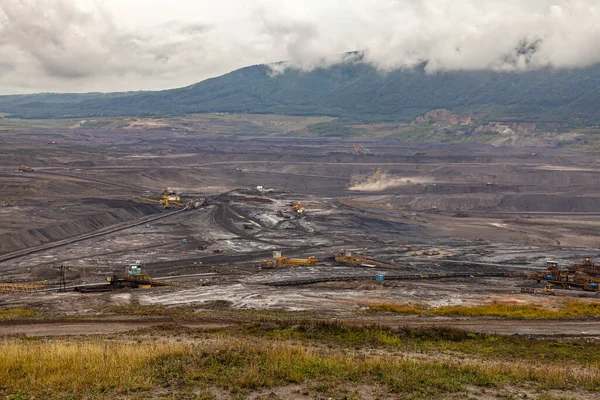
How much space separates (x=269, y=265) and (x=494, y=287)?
25.1 meters

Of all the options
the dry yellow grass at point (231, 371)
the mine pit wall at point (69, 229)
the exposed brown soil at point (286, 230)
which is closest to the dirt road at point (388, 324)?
the exposed brown soil at point (286, 230)

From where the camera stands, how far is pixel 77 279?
62.8 meters

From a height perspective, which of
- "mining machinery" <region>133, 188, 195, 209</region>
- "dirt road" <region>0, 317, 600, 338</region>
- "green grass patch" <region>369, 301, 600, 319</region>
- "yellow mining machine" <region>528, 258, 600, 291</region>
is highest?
"mining machinery" <region>133, 188, 195, 209</region>

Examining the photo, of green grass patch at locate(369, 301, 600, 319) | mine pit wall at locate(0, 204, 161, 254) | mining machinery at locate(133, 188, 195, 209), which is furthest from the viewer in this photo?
mining machinery at locate(133, 188, 195, 209)

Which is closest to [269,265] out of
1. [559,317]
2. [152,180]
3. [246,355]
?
[559,317]

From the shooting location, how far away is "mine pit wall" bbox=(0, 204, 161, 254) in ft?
262

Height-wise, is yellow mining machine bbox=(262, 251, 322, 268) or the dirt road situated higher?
the dirt road

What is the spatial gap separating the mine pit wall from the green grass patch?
180ft

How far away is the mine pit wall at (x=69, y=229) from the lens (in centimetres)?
7981

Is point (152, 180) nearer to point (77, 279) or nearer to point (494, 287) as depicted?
point (77, 279)

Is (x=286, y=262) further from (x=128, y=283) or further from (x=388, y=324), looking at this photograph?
(x=388, y=324)

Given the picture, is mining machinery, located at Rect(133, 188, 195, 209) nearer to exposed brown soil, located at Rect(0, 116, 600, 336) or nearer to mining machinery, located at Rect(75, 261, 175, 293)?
exposed brown soil, located at Rect(0, 116, 600, 336)

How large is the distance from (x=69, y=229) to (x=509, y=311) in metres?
69.5

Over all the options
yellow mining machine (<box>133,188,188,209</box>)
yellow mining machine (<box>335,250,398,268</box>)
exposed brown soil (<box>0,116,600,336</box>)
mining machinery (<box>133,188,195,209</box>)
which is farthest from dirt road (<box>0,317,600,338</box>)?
yellow mining machine (<box>133,188,188,209</box>)
